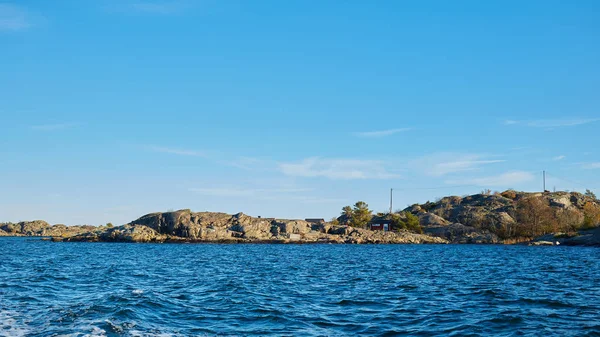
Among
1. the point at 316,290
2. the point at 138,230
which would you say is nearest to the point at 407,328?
the point at 316,290

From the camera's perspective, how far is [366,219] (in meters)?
170

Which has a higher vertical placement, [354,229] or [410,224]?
[410,224]

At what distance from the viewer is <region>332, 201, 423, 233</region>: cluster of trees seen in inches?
6373

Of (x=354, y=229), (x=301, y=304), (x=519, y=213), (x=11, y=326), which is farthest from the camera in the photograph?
(x=519, y=213)

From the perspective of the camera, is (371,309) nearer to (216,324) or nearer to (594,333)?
(216,324)

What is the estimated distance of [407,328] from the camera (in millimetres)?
19875

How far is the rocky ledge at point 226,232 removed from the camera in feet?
448

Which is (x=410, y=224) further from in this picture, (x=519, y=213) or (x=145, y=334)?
(x=145, y=334)

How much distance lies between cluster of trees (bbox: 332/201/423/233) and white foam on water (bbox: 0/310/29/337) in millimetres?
Answer: 146332

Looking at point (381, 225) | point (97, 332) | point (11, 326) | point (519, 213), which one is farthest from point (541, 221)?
point (11, 326)

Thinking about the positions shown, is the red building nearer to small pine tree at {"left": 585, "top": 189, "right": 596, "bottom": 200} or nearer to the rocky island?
the rocky island

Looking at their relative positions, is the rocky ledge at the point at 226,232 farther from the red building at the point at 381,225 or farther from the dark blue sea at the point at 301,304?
the dark blue sea at the point at 301,304

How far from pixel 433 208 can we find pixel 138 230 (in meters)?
112

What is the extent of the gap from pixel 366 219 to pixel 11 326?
154 metres
